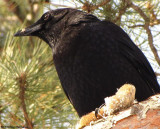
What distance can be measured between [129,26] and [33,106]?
111 cm

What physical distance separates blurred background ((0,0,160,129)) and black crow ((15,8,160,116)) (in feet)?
0.56

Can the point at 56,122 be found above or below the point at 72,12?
below

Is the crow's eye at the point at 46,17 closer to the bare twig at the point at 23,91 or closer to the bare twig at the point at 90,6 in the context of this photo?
the bare twig at the point at 90,6

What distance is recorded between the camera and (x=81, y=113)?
288 cm

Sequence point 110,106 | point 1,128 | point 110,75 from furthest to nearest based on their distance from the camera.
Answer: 1. point 1,128
2. point 110,75
3. point 110,106

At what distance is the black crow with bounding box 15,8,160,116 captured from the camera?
2.71m

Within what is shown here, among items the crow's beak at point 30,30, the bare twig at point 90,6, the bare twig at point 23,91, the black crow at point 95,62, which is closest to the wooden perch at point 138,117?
the black crow at point 95,62

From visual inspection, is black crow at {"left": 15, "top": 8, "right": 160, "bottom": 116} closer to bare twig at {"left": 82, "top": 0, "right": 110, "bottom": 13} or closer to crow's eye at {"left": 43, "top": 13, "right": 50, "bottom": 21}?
bare twig at {"left": 82, "top": 0, "right": 110, "bottom": 13}

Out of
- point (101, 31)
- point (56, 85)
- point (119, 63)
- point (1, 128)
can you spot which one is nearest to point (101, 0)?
point (101, 31)

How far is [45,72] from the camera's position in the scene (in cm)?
319

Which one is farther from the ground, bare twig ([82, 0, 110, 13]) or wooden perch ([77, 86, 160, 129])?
bare twig ([82, 0, 110, 13])

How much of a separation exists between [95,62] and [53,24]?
27.7 inches

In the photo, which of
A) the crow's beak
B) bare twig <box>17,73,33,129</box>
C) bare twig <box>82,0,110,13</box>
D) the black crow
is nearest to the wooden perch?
the black crow

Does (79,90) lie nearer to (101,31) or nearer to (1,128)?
(101,31)
